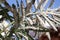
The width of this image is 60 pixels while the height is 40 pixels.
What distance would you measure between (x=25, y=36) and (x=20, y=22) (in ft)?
0.29

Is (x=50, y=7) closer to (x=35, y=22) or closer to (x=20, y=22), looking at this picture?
(x=35, y=22)

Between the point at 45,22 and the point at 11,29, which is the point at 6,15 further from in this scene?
the point at 45,22

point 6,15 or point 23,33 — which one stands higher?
point 6,15

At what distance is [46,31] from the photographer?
1167mm

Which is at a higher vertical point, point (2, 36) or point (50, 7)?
point (50, 7)

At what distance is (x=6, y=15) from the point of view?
121 centimetres

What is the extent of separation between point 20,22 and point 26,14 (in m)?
0.05

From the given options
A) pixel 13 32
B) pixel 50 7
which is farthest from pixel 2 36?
pixel 50 7

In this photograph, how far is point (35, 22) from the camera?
119cm

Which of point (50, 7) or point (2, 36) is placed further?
point (50, 7)

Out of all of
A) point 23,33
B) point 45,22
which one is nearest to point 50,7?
point 45,22

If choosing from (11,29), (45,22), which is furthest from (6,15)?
(45,22)

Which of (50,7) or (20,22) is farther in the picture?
(50,7)

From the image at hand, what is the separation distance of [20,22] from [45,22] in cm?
15
